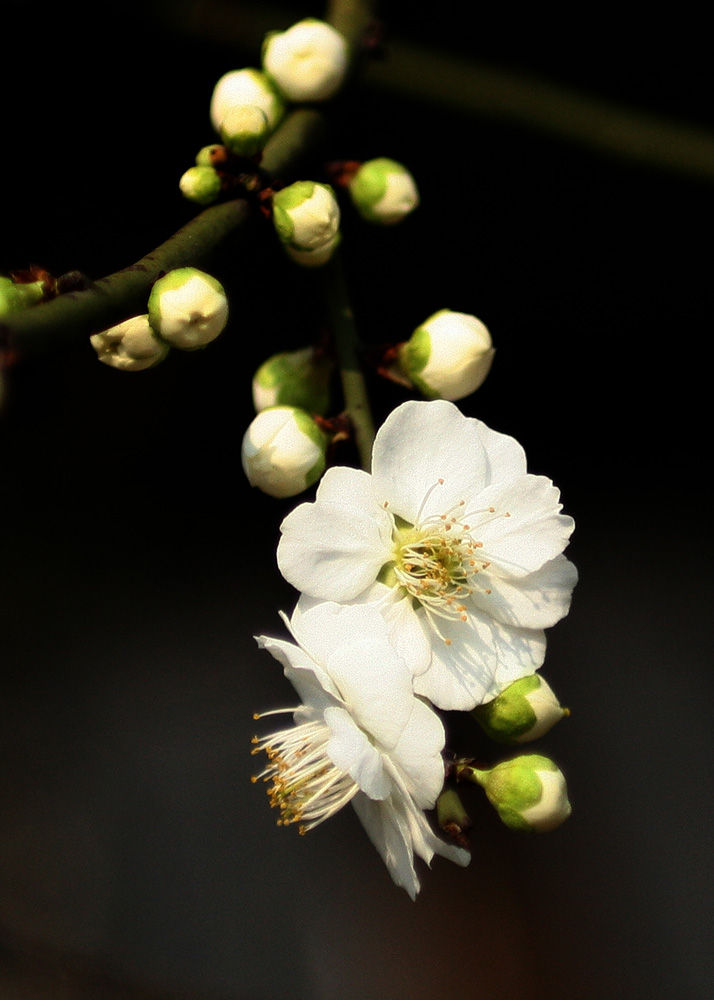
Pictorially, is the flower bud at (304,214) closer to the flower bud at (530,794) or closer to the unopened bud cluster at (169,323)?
the unopened bud cluster at (169,323)

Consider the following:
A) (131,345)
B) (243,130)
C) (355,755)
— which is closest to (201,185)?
(243,130)

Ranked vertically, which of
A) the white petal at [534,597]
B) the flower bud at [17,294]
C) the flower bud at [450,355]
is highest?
the flower bud at [17,294]

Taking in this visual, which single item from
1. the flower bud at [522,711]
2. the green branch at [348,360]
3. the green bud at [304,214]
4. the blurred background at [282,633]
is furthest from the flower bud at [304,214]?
the blurred background at [282,633]

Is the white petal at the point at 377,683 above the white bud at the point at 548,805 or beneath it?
above

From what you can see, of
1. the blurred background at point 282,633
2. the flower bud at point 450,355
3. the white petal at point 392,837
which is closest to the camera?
the white petal at point 392,837

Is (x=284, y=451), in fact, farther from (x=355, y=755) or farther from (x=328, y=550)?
(x=355, y=755)

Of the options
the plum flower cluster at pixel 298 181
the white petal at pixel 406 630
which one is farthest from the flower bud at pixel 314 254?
the white petal at pixel 406 630

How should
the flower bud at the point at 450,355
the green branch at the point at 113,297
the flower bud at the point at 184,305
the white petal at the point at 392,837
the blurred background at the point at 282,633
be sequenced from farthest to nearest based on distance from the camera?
the blurred background at the point at 282,633
the flower bud at the point at 450,355
the white petal at the point at 392,837
the flower bud at the point at 184,305
the green branch at the point at 113,297

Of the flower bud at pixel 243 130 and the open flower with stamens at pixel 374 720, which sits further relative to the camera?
the flower bud at pixel 243 130
